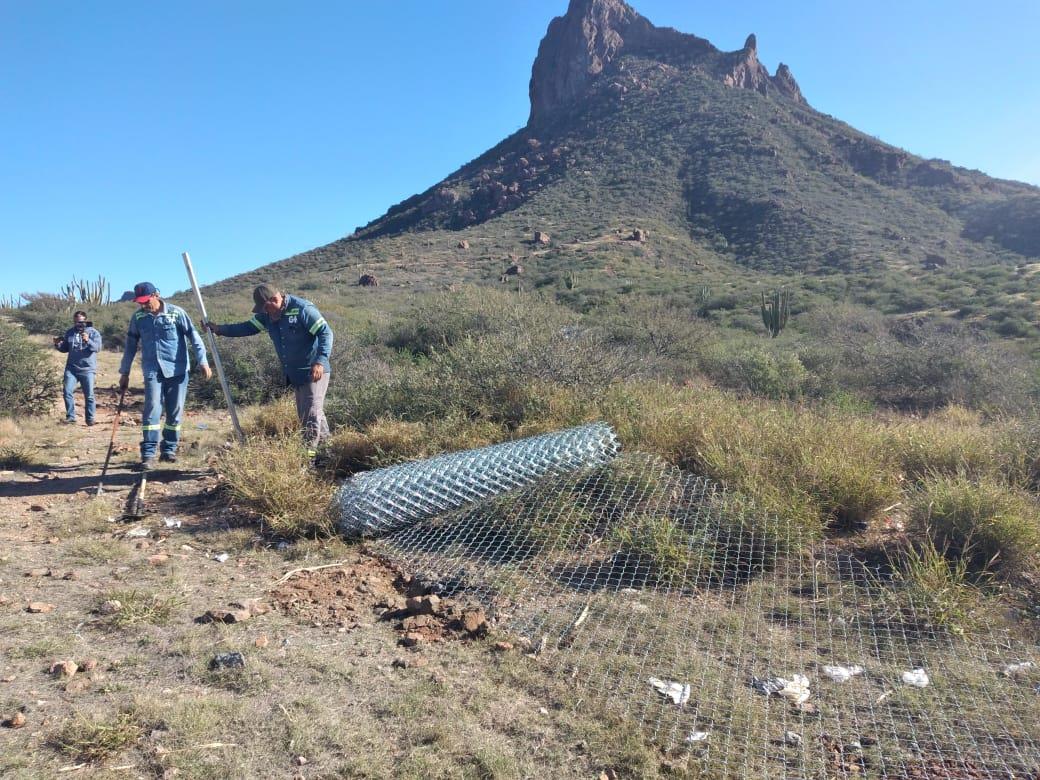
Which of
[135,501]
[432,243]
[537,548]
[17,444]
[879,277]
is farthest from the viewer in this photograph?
[432,243]

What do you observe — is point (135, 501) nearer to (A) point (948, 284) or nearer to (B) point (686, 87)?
(A) point (948, 284)

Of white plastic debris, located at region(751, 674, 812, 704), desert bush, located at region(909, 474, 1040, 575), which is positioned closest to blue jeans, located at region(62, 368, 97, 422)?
white plastic debris, located at region(751, 674, 812, 704)

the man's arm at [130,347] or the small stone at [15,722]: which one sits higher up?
the man's arm at [130,347]

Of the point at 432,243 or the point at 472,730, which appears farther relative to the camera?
the point at 432,243

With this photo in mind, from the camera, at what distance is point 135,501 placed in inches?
183

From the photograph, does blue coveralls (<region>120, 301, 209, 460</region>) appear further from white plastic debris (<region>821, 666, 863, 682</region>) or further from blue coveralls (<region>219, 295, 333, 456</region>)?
white plastic debris (<region>821, 666, 863, 682</region>)

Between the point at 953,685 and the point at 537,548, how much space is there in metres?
2.04

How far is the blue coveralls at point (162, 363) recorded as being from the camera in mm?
5398

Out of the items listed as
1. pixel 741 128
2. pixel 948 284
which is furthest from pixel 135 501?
pixel 741 128

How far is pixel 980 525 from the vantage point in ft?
11.3

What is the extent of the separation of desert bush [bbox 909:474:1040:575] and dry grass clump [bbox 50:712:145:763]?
3.63 m

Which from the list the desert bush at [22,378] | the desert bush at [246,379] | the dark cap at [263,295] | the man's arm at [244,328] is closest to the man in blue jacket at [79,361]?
the desert bush at [22,378]

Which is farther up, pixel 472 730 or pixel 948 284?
pixel 948 284

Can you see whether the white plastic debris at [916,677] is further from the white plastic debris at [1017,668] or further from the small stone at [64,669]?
the small stone at [64,669]
